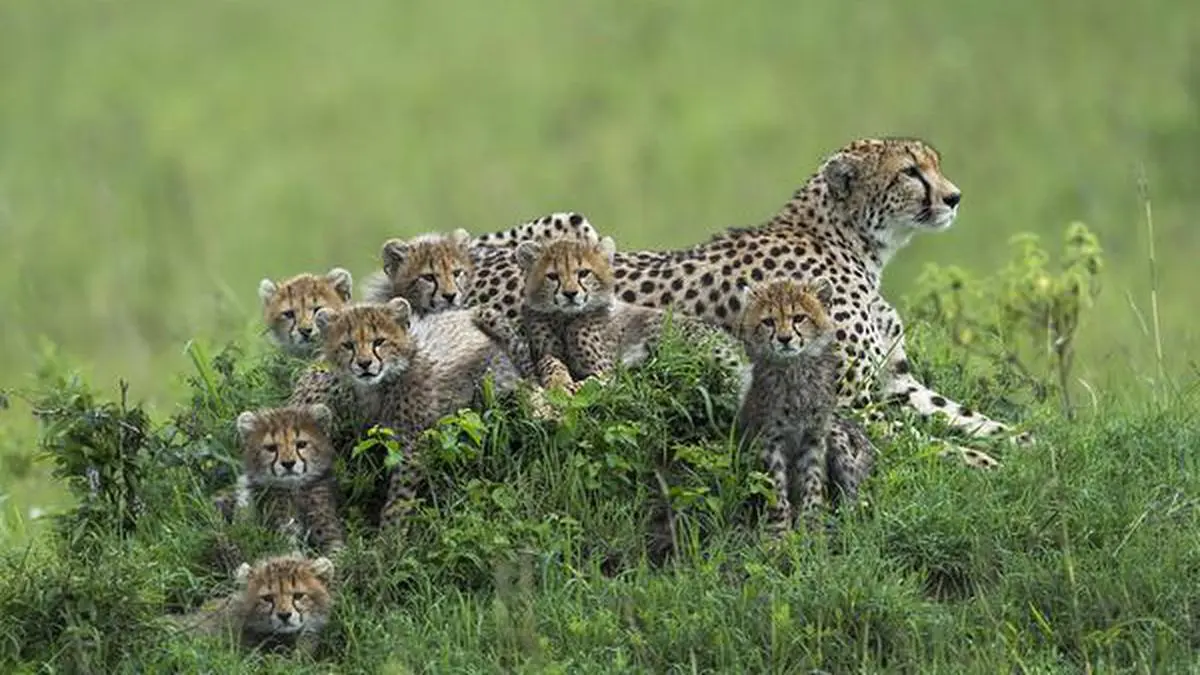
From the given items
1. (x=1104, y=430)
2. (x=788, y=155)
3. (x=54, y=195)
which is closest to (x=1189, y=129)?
(x=788, y=155)

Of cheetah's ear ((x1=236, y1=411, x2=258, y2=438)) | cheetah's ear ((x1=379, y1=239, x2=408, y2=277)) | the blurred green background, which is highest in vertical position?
the blurred green background

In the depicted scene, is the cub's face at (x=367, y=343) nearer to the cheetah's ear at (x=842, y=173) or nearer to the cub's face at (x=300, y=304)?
the cub's face at (x=300, y=304)

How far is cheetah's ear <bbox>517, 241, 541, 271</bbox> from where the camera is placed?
8289 mm

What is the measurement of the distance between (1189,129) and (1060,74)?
2230mm

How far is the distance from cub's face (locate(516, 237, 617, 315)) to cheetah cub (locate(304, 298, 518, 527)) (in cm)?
24

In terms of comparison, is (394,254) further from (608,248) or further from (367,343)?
(367,343)

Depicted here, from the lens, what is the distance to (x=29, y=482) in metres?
11.2

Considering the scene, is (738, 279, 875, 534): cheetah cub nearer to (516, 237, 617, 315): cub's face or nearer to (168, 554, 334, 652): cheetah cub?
(516, 237, 617, 315): cub's face

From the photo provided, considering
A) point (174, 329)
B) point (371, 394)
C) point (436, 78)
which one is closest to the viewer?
point (371, 394)

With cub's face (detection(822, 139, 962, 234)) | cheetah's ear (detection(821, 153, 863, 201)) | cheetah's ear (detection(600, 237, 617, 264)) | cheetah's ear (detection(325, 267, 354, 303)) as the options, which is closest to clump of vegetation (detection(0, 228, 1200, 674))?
cheetah's ear (detection(600, 237, 617, 264))

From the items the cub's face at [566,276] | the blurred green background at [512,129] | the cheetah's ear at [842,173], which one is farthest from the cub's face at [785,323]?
the blurred green background at [512,129]

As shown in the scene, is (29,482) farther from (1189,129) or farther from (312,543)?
(1189,129)

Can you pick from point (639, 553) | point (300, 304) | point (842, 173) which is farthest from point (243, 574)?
point (842, 173)

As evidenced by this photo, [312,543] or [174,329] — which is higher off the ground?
[174,329]
